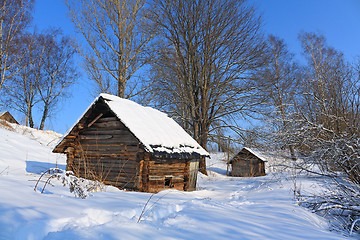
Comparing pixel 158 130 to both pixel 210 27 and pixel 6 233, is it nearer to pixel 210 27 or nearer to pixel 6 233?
pixel 6 233

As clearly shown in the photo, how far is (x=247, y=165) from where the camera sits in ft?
72.2

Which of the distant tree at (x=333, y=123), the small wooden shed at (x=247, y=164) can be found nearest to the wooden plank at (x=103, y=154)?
the distant tree at (x=333, y=123)

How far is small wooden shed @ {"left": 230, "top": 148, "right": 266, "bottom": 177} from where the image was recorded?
21.6 metres

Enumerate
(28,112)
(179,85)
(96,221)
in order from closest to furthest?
(96,221) < (179,85) < (28,112)

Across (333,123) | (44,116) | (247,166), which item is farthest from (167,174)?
(44,116)

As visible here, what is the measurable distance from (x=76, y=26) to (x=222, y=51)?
9.95 m

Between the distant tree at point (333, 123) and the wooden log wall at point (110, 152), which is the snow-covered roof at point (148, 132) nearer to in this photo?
the wooden log wall at point (110, 152)

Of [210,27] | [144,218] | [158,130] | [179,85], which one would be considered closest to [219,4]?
[210,27]

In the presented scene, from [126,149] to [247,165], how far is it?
610 inches

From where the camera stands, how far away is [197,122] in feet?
54.5

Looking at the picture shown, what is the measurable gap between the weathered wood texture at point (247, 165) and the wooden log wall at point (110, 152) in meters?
14.3

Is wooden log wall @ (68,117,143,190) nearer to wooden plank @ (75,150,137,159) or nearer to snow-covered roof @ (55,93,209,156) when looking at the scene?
wooden plank @ (75,150,137,159)

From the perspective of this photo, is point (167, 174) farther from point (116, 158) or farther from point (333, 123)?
point (333, 123)

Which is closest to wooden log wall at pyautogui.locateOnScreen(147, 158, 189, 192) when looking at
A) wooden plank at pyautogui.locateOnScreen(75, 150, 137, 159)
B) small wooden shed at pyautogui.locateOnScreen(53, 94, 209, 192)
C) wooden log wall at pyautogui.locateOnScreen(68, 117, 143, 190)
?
small wooden shed at pyautogui.locateOnScreen(53, 94, 209, 192)
